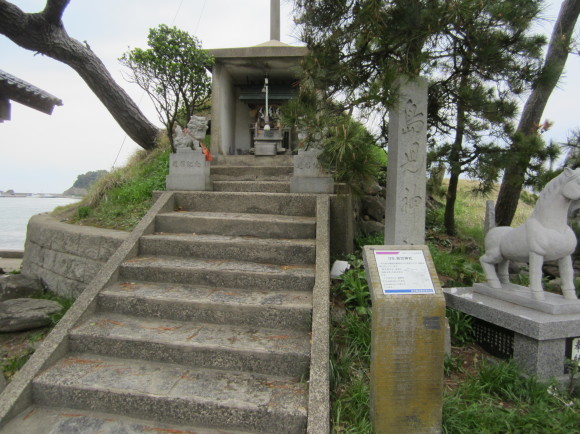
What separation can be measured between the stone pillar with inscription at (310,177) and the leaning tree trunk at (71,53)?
213 inches

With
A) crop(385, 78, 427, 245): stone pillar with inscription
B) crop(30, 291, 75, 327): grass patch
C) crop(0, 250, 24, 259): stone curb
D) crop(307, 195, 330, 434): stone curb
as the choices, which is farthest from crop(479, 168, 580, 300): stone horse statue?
crop(0, 250, 24, 259): stone curb

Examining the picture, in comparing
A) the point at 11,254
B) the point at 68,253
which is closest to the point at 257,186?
the point at 68,253

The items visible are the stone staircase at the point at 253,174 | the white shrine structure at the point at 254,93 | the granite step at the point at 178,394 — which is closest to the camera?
the granite step at the point at 178,394

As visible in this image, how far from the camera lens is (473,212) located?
8914 mm

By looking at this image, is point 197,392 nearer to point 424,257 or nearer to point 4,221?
point 424,257

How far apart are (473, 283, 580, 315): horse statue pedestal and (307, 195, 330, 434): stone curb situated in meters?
1.47

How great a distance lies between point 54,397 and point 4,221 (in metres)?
7.42

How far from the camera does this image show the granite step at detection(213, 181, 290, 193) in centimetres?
520

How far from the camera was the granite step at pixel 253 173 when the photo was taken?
19.9ft

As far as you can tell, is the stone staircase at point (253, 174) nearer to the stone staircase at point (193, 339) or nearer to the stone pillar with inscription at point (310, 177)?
the stone pillar with inscription at point (310, 177)

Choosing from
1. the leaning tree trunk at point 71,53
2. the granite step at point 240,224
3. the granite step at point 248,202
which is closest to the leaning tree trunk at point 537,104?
the granite step at point 248,202

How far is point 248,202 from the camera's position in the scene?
189 inches

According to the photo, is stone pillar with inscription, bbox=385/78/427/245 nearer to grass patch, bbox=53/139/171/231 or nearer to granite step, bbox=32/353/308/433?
granite step, bbox=32/353/308/433

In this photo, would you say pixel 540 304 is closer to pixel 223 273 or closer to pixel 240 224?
pixel 223 273
